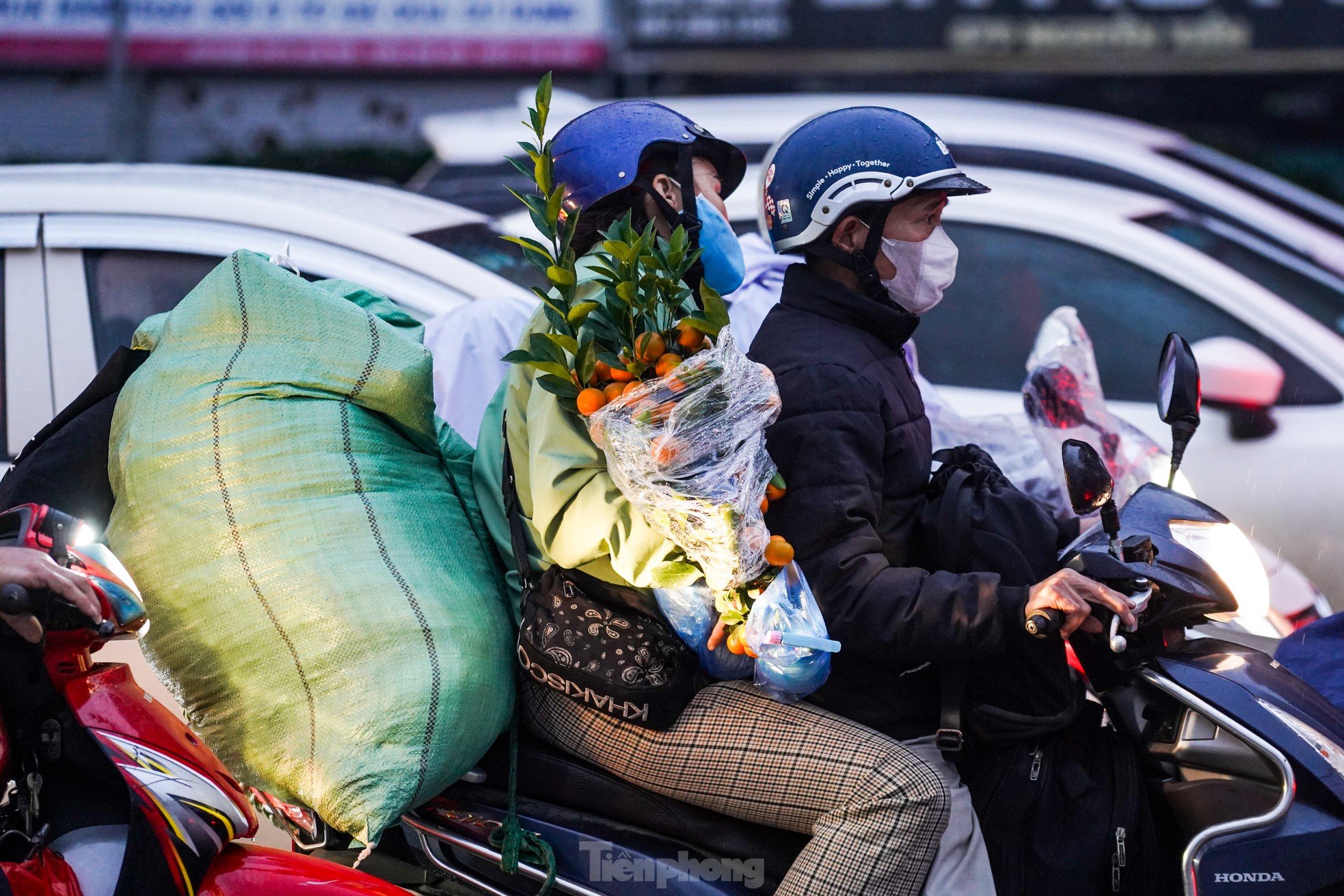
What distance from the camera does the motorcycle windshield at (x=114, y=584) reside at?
6.86 feet

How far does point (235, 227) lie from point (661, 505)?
2308 mm

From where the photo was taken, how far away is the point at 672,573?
2.20 metres

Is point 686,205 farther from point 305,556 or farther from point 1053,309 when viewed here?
point 1053,309

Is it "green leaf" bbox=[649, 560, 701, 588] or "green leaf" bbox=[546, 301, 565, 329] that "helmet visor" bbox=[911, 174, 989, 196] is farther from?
"green leaf" bbox=[649, 560, 701, 588]

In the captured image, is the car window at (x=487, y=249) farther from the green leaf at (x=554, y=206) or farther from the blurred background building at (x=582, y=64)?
the blurred background building at (x=582, y=64)

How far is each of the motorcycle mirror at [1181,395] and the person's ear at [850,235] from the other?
0.56 meters

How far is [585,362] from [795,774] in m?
0.73

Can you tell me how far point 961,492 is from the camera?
7.97ft

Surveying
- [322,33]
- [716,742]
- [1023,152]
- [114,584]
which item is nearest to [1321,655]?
[716,742]

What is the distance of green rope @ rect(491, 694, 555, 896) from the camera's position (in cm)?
229

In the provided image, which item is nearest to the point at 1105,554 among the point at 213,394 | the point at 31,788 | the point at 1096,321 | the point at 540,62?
the point at 213,394

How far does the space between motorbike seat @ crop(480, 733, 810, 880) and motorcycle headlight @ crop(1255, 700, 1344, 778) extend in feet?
2.54

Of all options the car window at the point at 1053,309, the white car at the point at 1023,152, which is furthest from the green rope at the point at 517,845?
the white car at the point at 1023,152

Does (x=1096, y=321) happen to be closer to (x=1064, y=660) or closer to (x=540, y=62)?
(x=1064, y=660)
